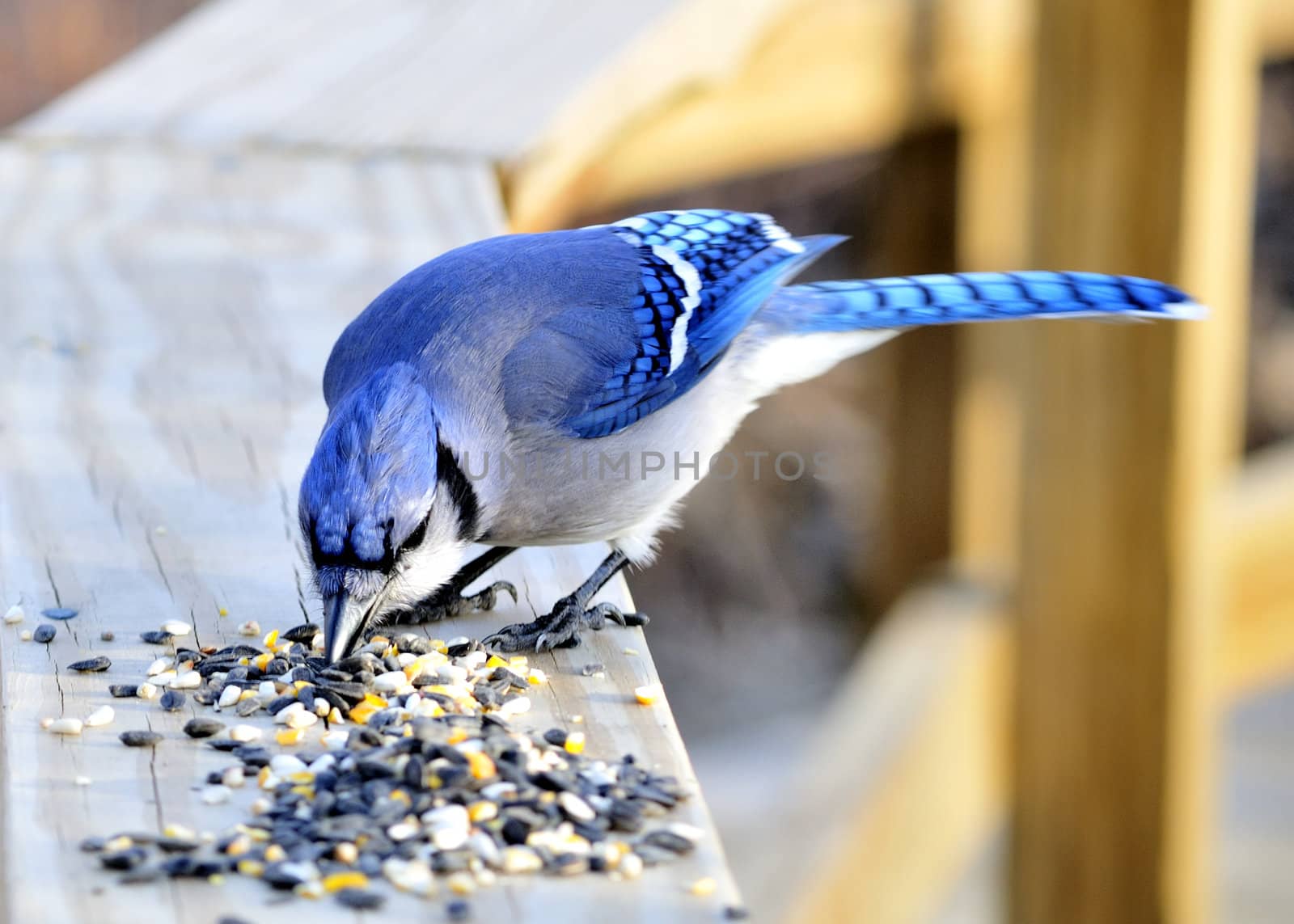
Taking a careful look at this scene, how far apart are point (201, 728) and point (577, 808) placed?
385 mm

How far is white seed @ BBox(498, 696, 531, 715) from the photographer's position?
5.32 ft

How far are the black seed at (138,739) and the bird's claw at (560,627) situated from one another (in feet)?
1.42

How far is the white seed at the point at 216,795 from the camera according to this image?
138 cm

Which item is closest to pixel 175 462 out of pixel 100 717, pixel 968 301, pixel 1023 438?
pixel 100 717

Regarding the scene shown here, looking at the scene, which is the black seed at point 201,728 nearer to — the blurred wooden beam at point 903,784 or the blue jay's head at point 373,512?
the blue jay's head at point 373,512

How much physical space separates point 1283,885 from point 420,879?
163 inches

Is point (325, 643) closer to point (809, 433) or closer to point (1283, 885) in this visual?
point (1283, 885)

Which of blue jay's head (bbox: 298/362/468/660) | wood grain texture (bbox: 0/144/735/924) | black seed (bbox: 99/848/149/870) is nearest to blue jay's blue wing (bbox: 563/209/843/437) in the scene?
wood grain texture (bbox: 0/144/735/924)

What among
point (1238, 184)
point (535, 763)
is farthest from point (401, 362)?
point (1238, 184)

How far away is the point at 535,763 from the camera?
4.78ft

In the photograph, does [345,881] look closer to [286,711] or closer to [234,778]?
[234,778]

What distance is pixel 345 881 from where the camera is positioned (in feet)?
4.09

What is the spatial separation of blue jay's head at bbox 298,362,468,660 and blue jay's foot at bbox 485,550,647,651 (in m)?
0.13

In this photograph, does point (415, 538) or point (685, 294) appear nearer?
point (415, 538)
